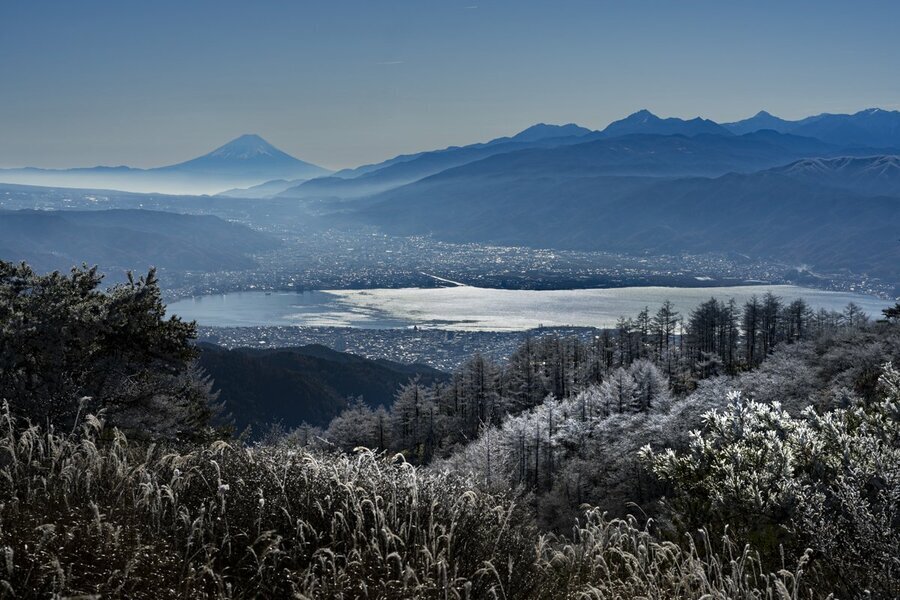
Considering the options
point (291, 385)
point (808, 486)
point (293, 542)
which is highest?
point (808, 486)

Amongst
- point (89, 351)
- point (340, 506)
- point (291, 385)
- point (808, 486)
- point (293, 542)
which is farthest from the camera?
point (291, 385)

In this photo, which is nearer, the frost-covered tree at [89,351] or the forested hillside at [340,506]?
the forested hillside at [340,506]

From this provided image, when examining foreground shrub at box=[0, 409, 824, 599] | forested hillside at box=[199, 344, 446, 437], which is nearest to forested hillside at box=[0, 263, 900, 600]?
foreground shrub at box=[0, 409, 824, 599]

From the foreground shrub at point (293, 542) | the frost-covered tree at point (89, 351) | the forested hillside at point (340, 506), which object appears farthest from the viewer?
the frost-covered tree at point (89, 351)

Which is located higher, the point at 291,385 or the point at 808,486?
the point at 808,486

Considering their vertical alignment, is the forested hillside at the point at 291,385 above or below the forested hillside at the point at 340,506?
below

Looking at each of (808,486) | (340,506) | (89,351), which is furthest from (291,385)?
(808,486)

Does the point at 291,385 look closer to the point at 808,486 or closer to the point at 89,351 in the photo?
the point at 89,351

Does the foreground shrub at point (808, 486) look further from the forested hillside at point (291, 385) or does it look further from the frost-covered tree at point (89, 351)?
the forested hillside at point (291, 385)

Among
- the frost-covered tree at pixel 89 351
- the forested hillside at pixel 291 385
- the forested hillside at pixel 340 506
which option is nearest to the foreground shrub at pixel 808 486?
the forested hillside at pixel 340 506

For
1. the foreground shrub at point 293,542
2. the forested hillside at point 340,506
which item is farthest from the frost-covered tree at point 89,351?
the foreground shrub at point 293,542

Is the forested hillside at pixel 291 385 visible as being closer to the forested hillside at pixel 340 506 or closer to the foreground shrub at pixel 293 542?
the forested hillside at pixel 340 506

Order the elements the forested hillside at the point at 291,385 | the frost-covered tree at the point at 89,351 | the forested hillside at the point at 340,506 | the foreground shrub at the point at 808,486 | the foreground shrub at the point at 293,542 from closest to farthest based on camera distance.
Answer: the foreground shrub at the point at 293,542 < the forested hillside at the point at 340,506 < the foreground shrub at the point at 808,486 < the frost-covered tree at the point at 89,351 < the forested hillside at the point at 291,385
